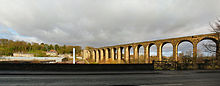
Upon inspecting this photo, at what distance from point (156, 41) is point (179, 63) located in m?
15.7

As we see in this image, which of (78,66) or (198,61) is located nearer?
(78,66)

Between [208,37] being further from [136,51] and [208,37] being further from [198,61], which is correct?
[136,51]

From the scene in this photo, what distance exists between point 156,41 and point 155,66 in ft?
→ 55.9

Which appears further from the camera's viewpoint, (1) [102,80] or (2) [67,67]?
(2) [67,67]

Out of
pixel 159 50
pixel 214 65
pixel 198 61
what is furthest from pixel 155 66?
pixel 159 50

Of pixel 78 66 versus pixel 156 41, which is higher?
pixel 156 41

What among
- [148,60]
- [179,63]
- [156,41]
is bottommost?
[148,60]

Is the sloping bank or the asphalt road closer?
the asphalt road

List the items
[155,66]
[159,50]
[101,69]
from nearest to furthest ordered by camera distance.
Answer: [101,69] < [155,66] < [159,50]

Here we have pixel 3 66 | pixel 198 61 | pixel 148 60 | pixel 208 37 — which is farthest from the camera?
pixel 148 60

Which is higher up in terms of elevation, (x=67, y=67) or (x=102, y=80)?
(x=67, y=67)

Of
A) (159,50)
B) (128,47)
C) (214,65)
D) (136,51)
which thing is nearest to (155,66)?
(214,65)

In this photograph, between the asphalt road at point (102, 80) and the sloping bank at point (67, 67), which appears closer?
the asphalt road at point (102, 80)

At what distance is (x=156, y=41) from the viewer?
2678 cm
